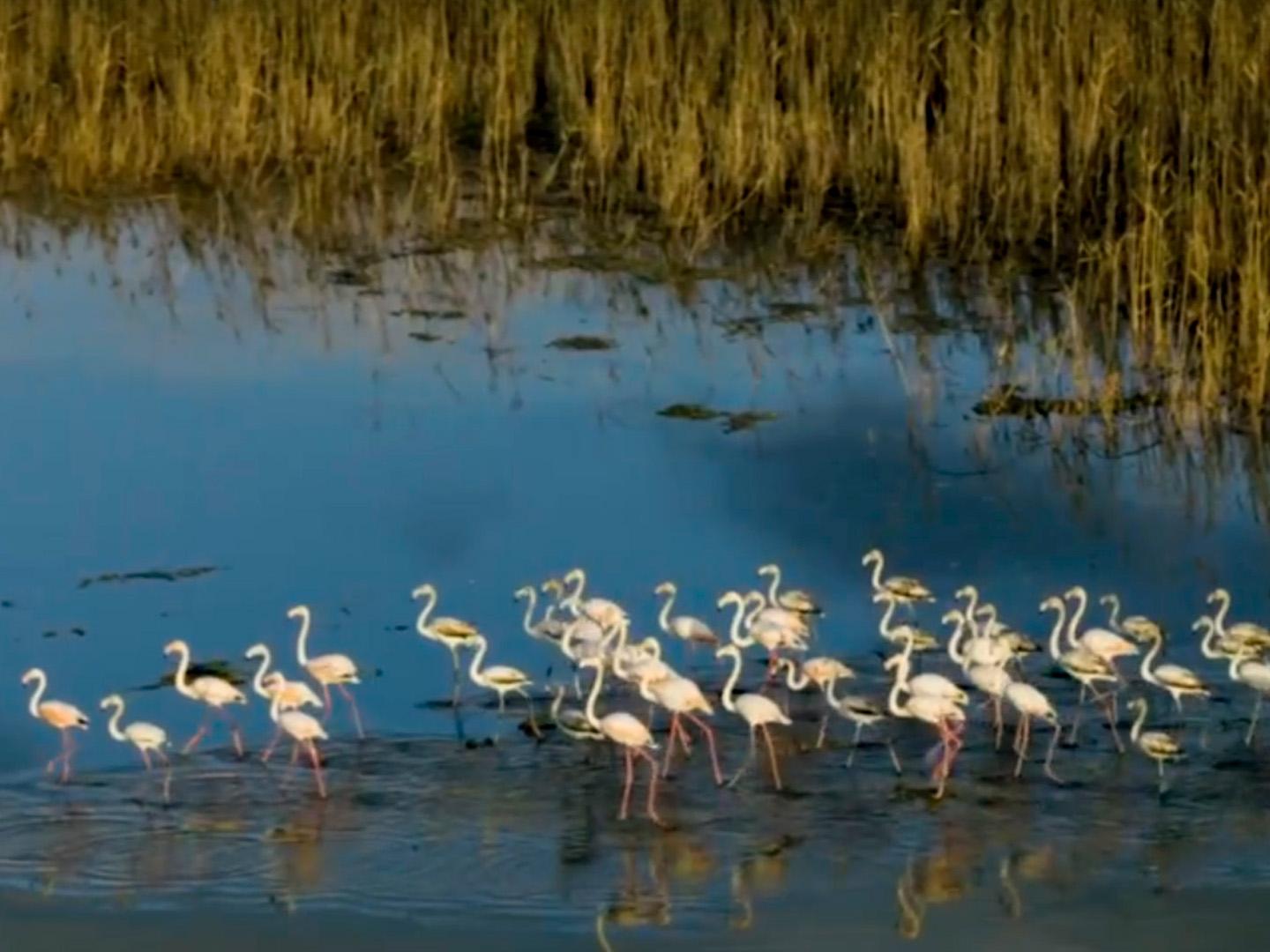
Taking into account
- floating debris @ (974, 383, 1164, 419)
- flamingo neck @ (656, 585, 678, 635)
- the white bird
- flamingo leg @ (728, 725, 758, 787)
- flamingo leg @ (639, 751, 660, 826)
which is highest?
floating debris @ (974, 383, 1164, 419)

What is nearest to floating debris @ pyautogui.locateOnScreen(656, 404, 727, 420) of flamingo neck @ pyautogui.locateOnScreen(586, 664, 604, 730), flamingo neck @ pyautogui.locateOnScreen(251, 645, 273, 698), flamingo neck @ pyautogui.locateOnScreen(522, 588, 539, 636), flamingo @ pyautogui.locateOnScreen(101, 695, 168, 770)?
flamingo neck @ pyautogui.locateOnScreen(522, 588, 539, 636)

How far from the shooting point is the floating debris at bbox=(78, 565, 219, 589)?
897 centimetres

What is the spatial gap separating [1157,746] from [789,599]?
1.41m

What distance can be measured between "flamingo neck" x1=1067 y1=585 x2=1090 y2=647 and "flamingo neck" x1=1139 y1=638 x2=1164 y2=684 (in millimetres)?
178

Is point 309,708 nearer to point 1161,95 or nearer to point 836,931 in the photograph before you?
point 836,931

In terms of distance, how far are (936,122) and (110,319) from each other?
3661mm

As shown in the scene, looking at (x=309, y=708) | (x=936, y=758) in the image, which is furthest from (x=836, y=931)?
(x=309, y=708)

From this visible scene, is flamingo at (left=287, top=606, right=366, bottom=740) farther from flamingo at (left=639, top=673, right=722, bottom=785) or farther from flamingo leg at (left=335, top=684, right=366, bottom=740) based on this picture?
flamingo at (left=639, top=673, right=722, bottom=785)

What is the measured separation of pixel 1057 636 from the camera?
27.0 ft

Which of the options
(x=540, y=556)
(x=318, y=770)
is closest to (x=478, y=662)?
(x=318, y=770)

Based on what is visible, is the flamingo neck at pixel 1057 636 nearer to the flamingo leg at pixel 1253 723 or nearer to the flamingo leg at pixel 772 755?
the flamingo leg at pixel 1253 723

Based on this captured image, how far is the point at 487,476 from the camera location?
10.0 m

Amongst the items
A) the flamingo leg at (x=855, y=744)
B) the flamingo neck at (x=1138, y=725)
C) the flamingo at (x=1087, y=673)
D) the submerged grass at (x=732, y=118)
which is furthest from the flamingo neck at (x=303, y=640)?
the submerged grass at (x=732, y=118)

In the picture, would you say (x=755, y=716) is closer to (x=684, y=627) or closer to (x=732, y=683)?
(x=732, y=683)
